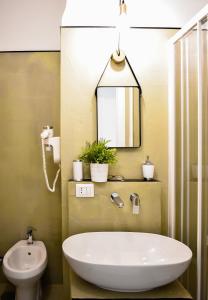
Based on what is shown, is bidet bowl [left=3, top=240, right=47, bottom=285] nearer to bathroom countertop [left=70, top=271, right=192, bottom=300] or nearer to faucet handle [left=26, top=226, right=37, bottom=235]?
faucet handle [left=26, top=226, right=37, bottom=235]

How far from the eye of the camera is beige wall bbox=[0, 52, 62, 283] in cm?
240

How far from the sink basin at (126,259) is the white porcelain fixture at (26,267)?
0.51 m

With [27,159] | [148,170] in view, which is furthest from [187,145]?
[27,159]

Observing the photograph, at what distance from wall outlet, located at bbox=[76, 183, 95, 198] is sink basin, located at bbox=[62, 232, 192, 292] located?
0.87 ft

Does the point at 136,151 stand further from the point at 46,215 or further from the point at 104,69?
the point at 46,215

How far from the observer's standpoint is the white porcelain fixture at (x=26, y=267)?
1.96 meters

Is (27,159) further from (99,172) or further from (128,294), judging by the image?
(128,294)

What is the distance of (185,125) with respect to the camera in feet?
5.93

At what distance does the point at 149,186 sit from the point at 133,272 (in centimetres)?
73

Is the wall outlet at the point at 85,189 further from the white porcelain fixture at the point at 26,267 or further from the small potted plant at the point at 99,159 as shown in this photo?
the white porcelain fixture at the point at 26,267

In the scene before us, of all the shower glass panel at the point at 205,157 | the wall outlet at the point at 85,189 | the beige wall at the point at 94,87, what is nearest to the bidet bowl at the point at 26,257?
the beige wall at the point at 94,87

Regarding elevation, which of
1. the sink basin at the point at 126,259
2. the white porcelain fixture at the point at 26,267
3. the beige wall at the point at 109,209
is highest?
the beige wall at the point at 109,209

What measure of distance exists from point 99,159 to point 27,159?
823 millimetres

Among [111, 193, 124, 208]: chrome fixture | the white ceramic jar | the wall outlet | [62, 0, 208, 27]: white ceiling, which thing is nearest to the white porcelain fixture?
the wall outlet
